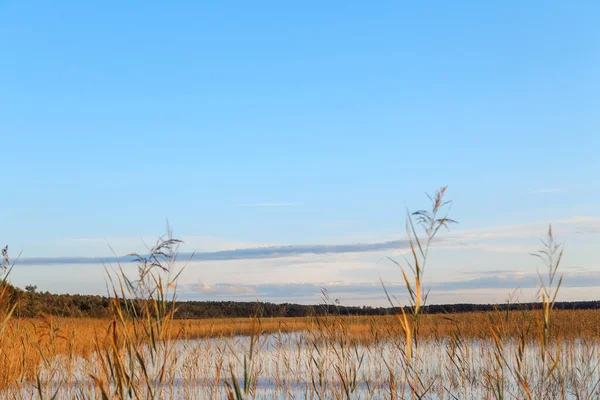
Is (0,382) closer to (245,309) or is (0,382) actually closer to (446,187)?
(446,187)

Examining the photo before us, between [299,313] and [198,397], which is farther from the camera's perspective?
[299,313]

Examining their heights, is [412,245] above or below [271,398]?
above

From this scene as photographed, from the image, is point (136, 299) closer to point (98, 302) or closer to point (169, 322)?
point (169, 322)

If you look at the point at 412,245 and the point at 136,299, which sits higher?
the point at 412,245

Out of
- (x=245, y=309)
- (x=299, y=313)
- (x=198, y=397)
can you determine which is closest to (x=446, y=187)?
(x=198, y=397)

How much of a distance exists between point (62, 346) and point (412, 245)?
37.5ft

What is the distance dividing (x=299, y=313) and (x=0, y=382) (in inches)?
1306

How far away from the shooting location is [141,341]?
3.53m

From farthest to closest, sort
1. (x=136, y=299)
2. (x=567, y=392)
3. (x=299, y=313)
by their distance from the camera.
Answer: (x=299, y=313) < (x=567, y=392) < (x=136, y=299)

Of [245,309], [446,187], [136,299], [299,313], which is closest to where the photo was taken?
[446,187]

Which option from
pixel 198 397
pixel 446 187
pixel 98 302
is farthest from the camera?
pixel 98 302

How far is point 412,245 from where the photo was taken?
10.4 feet

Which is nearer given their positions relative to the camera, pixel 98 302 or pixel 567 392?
pixel 567 392

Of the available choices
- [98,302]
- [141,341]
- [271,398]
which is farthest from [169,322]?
[98,302]
